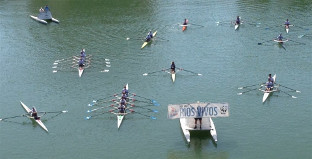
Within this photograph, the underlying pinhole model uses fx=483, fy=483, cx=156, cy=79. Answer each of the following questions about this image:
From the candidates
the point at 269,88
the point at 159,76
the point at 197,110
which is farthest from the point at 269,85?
the point at 197,110

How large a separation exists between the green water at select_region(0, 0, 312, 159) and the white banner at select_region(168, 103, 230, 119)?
2.01 metres

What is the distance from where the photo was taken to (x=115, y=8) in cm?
A: 6988

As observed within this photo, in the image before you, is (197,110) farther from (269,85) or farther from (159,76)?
(159,76)

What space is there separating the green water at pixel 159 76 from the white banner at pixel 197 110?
2014mm

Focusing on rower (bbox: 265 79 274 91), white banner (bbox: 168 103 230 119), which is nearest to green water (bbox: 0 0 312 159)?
rower (bbox: 265 79 274 91)

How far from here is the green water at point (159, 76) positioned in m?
30.6

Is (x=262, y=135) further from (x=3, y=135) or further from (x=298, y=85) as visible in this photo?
(x=3, y=135)

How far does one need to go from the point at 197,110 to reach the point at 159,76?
13071 millimetres

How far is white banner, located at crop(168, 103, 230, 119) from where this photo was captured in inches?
1148

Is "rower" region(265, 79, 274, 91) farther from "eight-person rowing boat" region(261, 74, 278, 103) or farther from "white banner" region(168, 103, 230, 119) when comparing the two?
"white banner" region(168, 103, 230, 119)

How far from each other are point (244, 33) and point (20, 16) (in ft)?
103

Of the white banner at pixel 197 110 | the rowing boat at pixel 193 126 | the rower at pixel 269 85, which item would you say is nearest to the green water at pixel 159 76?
the rowing boat at pixel 193 126

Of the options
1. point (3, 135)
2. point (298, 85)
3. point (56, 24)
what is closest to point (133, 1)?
point (56, 24)

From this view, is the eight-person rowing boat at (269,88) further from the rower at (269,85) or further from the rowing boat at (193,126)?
the rowing boat at (193,126)
